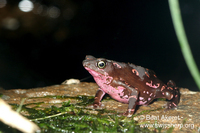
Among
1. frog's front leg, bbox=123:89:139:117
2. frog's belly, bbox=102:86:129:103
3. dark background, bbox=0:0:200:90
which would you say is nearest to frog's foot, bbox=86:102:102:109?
frog's belly, bbox=102:86:129:103

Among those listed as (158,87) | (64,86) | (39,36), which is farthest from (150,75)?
(39,36)

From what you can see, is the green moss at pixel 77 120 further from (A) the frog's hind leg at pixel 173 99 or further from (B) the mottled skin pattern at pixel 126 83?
(A) the frog's hind leg at pixel 173 99

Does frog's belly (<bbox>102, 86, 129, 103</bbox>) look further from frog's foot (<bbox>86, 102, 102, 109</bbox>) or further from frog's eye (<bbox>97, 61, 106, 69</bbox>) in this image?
frog's eye (<bbox>97, 61, 106, 69</bbox>)

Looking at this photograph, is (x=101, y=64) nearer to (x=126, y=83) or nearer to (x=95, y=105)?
(x=126, y=83)

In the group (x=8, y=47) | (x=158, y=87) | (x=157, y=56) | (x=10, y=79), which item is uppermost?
(x=157, y=56)

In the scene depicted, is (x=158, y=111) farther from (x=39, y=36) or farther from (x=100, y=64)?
(x=39, y=36)

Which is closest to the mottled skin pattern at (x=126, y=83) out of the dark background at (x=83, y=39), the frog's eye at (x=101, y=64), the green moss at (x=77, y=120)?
the frog's eye at (x=101, y=64)
